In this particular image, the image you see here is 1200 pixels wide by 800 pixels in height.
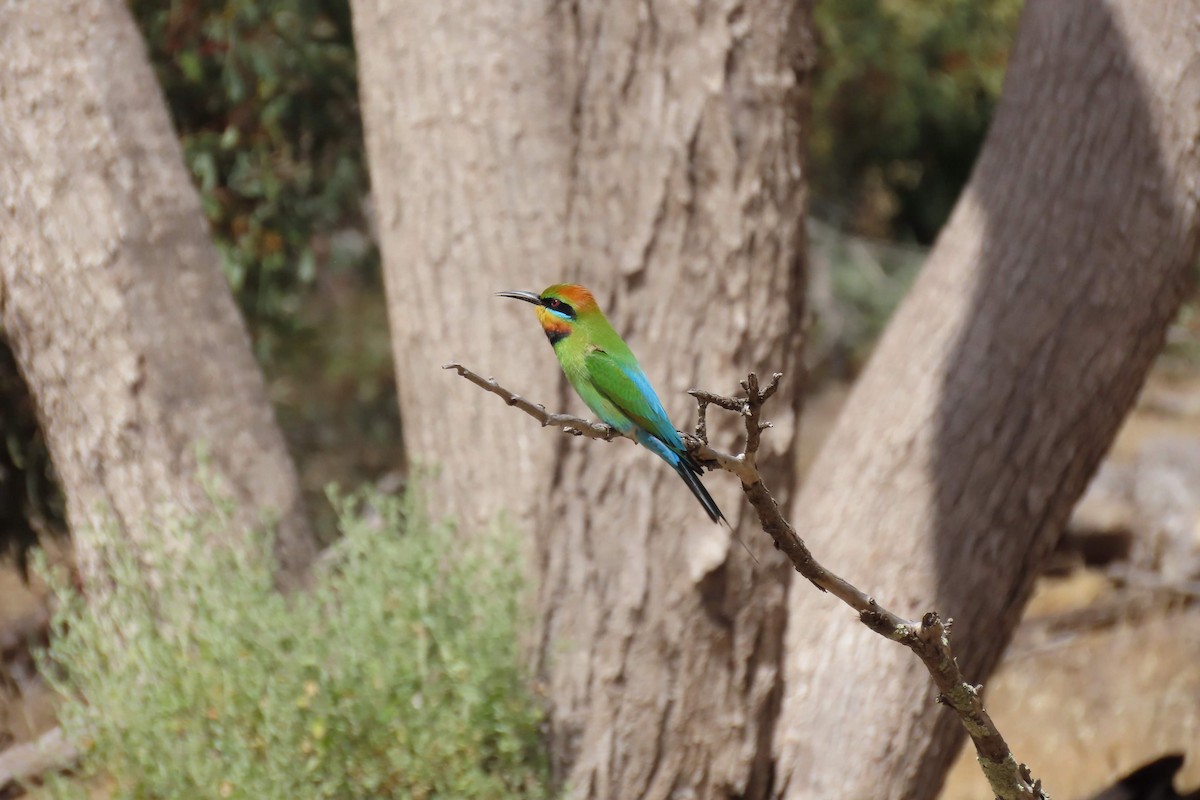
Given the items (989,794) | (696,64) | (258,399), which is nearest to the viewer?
(696,64)

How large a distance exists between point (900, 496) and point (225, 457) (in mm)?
1708

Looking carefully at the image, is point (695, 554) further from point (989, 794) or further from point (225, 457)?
point (989, 794)

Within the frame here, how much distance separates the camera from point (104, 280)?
10.0ft

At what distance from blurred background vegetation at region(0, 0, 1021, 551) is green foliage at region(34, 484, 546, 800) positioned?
1.40m

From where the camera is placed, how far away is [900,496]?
318 cm

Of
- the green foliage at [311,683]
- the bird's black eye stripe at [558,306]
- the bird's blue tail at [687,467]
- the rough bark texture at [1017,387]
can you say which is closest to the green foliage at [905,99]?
the rough bark texture at [1017,387]

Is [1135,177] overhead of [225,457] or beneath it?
overhead

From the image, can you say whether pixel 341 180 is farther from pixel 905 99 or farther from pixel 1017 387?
pixel 905 99

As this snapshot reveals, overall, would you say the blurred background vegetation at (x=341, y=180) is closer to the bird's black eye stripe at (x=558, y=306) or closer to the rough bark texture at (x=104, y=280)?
the rough bark texture at (x=104, y=280)

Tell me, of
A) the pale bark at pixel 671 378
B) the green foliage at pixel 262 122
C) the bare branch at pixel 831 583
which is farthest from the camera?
the green foliage at pixel 262 122

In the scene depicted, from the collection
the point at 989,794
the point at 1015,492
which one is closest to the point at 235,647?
the point at 1015,492

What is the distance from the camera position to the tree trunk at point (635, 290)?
3.04m

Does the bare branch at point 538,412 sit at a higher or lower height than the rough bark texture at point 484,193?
lower

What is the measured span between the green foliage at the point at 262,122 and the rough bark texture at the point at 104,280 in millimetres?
1402
